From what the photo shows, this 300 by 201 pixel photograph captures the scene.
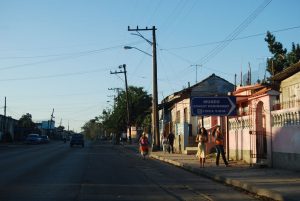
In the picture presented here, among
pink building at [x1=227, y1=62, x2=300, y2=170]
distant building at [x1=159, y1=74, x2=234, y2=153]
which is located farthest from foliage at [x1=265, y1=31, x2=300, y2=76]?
pink building at [x1=227, y1=62, x2=300, y2=170]

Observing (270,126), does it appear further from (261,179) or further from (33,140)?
(33,140)

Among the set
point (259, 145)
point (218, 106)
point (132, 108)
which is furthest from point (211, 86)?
point (132, 108)

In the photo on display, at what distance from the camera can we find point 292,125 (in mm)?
18703

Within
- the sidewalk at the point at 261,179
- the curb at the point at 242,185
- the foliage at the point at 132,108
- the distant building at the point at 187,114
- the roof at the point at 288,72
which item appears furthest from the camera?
the foliage at the point at 132,108

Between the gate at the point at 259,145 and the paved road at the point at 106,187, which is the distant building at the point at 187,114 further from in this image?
the paved road at the point at 106,187

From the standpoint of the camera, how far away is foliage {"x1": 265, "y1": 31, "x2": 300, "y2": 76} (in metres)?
41.8

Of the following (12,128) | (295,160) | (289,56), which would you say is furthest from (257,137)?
(12,128)

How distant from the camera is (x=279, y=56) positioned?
43.4 meters

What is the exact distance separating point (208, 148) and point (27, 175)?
48.6 feet

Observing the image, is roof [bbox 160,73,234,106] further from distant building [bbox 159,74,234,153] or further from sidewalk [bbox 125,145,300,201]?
sidewalk [bbox 125,145,300,201]

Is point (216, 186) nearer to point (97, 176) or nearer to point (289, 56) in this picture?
point (97, 176)

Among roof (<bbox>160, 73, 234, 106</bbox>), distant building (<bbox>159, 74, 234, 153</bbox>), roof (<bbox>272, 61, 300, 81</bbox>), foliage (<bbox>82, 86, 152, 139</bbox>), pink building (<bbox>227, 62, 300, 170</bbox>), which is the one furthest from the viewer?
foliage (<bbox>82, 86, 152, 139</bbox>)

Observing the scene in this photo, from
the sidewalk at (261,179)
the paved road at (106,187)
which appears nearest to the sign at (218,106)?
the sidewalk at (261,179)

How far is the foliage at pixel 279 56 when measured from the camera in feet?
137
